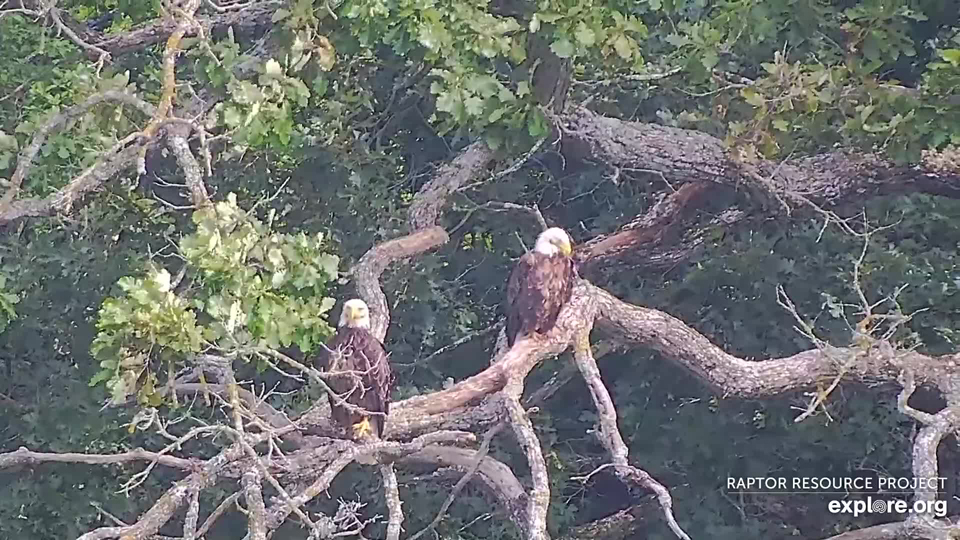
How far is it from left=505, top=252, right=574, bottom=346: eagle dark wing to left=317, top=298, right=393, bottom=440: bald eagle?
483 millimetres

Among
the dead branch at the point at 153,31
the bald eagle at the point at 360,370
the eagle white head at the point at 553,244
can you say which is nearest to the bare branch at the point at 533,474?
the bald eagle at the point at 360,370

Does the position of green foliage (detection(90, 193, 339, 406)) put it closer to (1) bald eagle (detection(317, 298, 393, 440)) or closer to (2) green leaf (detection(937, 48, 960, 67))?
(1) bald eagle (detection(317, 298, 393, 440))

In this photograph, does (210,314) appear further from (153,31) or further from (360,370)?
(153,31)

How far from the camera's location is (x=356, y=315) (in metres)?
4.11

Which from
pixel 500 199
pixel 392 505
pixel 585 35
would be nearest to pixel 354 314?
pixel 392 505

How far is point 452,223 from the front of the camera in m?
5.43

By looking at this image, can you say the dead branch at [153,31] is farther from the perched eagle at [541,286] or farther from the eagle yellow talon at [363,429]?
the eagle yellow talon at [363,429]

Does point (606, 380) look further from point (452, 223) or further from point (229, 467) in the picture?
point (229, 467)

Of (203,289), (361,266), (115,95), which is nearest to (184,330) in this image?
(203,289)

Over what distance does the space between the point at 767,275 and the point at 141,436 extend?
285 centimetres

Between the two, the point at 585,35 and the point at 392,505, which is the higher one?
the point at 585,35

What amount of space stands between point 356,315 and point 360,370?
202 mm

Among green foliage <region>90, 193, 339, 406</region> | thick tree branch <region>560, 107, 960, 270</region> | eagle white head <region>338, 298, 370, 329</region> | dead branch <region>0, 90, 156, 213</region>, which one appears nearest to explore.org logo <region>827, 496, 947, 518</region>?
thick tree branch <region>560, 107, 960, 270</region>

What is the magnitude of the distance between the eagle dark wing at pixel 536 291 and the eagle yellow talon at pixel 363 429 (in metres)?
0.59
